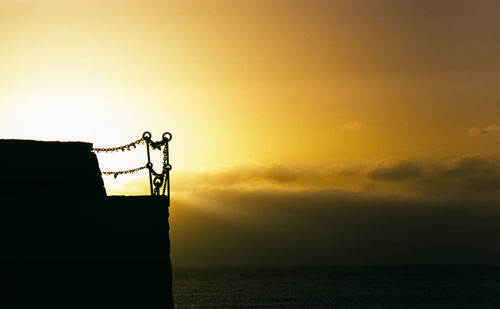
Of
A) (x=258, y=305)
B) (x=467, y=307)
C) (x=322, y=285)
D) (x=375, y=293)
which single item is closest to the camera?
(x=467, y=307)

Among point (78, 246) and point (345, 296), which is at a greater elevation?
point (78, 246)

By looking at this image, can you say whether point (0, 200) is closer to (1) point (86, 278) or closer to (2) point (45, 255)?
(2) point (45, 255)

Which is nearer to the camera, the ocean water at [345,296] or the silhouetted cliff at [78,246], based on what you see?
A: the silhouetted cliff at [78,246]

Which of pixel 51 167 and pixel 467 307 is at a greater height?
pixel 51 167

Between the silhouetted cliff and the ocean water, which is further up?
the silhouetted cliff

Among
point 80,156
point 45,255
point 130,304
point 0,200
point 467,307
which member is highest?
point 80,156

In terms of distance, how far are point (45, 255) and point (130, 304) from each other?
1985 mm

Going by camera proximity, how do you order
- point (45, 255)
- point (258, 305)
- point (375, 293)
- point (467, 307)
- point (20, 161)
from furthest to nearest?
point (375, 293) < point (258, 305) < point (467, 307) < point (20, 161) < point (45, 255)

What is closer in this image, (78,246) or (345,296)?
(78,246)

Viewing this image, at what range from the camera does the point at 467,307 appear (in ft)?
403

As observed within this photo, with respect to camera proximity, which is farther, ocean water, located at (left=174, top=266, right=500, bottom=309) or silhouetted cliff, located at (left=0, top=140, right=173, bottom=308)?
ocean water, located at (left=174, top=266, right=500, bottom=309)

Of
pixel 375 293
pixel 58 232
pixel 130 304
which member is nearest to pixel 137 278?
pixel 130 304

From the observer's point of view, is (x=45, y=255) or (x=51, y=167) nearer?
(x=45, y=255)

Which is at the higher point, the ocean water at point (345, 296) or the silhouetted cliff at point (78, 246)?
the silhouetted cliff at point (78, 246)
